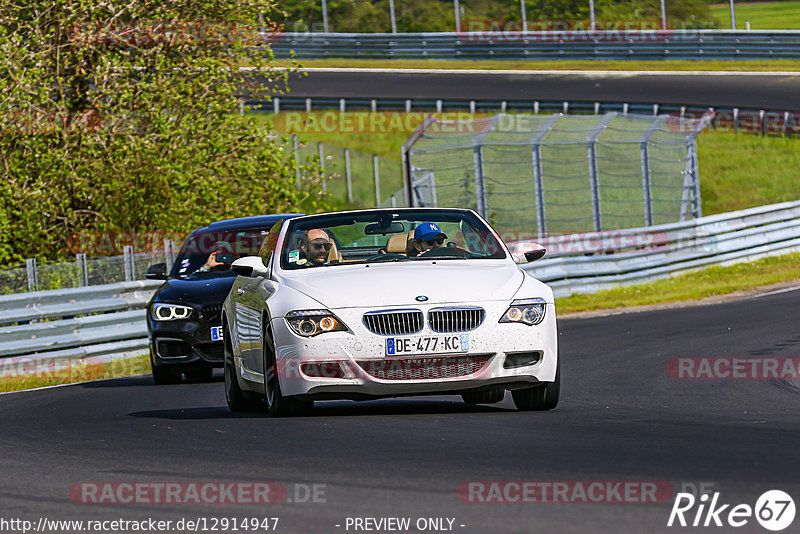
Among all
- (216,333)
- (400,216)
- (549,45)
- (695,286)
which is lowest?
(695,286)

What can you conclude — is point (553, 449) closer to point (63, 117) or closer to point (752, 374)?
point (752, 374)

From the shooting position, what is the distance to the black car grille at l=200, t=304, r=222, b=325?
14.3 metres

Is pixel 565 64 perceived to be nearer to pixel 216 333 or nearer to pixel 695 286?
pixel 695 286

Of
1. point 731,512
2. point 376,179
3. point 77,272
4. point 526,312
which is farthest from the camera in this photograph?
point 376,179

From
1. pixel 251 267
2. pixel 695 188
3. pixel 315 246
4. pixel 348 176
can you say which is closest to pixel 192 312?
pixel 251 267

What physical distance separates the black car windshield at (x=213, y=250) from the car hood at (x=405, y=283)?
203 inches

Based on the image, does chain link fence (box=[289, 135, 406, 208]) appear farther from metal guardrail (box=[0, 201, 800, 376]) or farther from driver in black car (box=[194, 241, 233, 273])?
driver in black car (box=[194, 241, 233, 273])

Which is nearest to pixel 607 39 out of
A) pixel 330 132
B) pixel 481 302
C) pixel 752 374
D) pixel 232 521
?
pixel 330 132

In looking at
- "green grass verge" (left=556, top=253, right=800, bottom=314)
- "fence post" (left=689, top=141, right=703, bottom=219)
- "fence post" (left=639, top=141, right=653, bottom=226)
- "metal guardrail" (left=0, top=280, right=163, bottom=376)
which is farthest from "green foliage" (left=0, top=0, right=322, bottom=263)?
"fence post" (left=689, top=141, right=703, bottom=219)

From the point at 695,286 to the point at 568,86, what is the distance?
21.2m

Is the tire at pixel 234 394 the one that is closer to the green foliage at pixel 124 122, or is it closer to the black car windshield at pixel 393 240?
the black car windshield at pixel 393 240

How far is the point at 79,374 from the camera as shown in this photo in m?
17.3

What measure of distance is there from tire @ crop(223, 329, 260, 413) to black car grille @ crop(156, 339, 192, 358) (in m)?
3.24

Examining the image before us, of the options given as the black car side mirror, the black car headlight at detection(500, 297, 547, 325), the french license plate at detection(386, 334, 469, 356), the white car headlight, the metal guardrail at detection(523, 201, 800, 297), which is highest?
the black car headlight at detection(500, 297, 547, 325)
